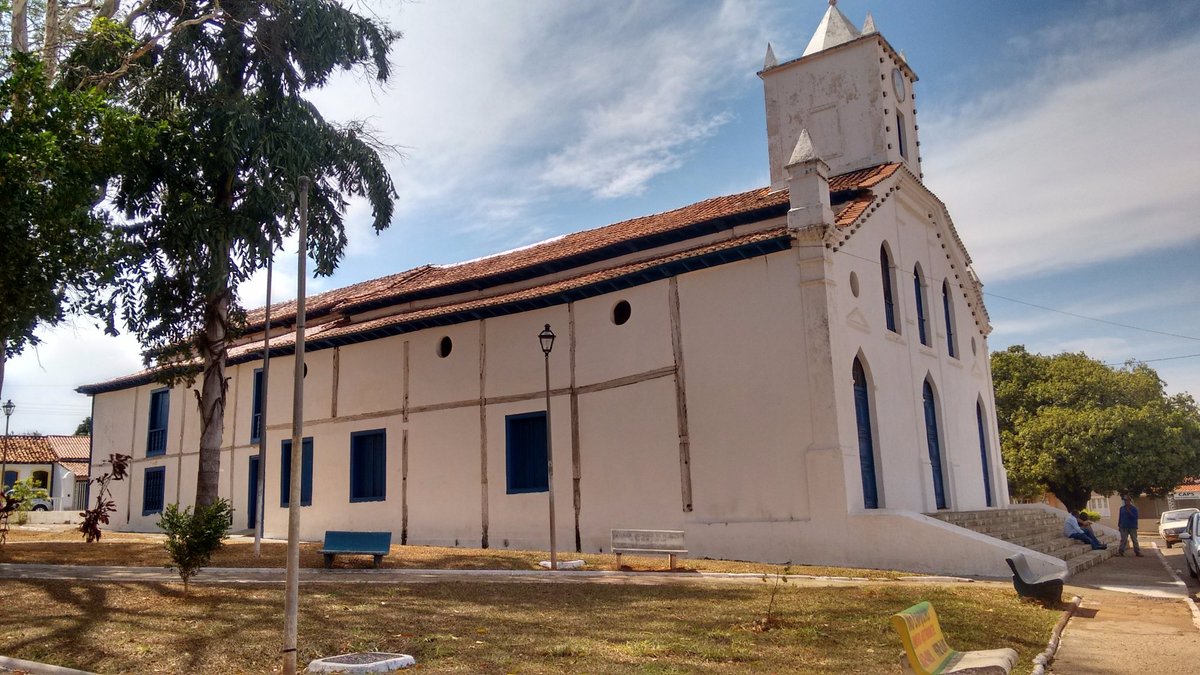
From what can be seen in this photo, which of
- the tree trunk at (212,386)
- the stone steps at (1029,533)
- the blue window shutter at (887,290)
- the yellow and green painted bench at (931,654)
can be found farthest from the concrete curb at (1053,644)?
the tree trunk at (212,386)

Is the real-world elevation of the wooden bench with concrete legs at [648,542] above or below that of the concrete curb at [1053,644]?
above

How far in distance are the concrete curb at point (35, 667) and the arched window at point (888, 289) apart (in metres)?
16.8

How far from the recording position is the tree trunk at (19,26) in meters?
13.6

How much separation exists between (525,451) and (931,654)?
47.8ft

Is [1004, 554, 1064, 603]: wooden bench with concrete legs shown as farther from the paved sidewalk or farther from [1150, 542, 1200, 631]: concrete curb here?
[1150, 542, 1200, 631]: concrete curb

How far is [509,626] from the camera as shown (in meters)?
9.21

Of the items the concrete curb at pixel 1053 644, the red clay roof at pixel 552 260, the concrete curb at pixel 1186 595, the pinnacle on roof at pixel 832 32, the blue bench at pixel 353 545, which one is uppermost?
the pinnacle on roof at pixel 832 32

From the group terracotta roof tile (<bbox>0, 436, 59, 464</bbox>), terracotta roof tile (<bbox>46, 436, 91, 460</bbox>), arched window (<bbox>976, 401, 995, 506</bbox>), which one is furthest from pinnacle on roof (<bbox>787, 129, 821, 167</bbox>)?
terracotta roof tile (<bbox>0, 436, 59, 464</bbox>)

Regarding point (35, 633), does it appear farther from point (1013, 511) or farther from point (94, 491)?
point (94, 491)

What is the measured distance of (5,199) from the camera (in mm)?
10688

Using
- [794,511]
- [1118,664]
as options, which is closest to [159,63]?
[794,511]

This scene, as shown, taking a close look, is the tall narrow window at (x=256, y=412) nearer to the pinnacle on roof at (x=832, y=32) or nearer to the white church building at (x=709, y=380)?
the white church building at (x=709, y=380)

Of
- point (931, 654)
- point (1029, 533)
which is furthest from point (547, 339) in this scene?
point (1029, 533)

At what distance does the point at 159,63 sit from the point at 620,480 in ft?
40.8
